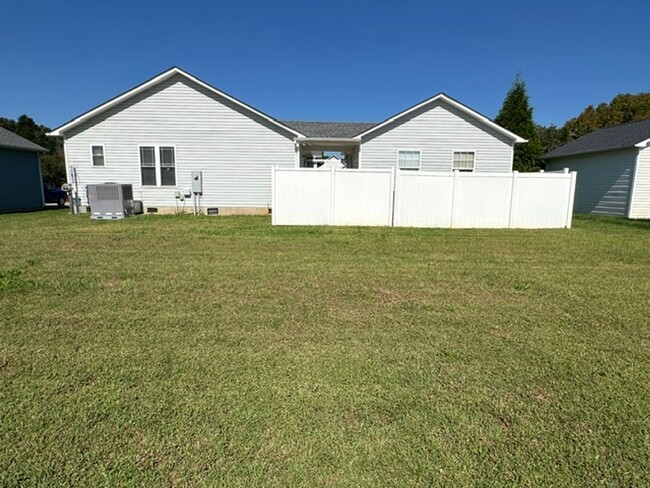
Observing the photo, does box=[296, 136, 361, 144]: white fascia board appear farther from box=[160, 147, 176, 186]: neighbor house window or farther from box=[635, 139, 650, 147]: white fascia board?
box=[635, 139, 650, 147]: white fascia board

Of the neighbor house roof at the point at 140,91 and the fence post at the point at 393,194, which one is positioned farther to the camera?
the neighbor house roof at the point at 140,91

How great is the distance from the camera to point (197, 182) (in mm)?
15266

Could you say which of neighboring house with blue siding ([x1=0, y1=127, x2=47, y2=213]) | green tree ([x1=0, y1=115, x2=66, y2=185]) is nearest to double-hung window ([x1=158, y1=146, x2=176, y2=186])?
neighboring house with blue siding ([x1=0, y1=127, x2=47, y2=213])

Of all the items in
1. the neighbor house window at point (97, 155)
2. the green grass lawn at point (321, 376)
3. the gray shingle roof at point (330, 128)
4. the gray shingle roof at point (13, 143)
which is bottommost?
the green grass lawn at point (321, 376)

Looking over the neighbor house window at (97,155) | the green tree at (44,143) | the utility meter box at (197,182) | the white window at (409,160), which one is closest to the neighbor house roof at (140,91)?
the neighbor house window at (97,155)

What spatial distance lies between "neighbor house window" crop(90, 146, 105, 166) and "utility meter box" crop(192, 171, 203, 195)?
12.0ft

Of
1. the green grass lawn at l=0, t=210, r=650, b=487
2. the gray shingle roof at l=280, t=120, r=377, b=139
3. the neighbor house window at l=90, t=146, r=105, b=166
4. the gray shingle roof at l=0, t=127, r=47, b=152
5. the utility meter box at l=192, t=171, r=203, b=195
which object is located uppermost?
the gray shingle roof at l=280, t=120, r=377, b=139

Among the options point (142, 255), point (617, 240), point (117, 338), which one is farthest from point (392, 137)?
point (117, 338)

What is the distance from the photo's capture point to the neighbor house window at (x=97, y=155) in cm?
1509

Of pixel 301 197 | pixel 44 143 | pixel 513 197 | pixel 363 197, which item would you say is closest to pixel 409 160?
pixel 513 197

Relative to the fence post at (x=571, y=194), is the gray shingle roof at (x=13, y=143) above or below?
above

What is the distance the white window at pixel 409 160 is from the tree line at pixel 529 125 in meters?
8.82

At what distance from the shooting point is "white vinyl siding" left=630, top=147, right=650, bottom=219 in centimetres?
1509

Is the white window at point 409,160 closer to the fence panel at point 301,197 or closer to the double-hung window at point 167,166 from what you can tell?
the fence panel at point 301,197
